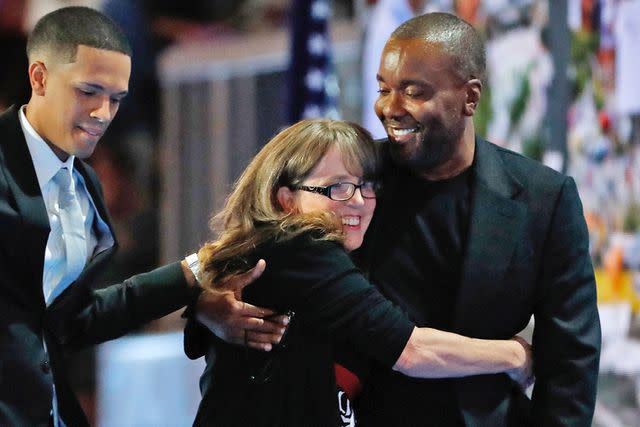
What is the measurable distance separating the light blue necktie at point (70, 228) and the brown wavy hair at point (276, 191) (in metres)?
0.31

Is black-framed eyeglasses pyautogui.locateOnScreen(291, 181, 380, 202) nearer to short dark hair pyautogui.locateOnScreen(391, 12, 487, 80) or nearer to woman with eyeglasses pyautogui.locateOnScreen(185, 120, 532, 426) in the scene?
woman with eyeglasses pyautogui.locateOnScreen(185, 120, 532, 426)

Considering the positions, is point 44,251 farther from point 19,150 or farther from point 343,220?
point 343,220

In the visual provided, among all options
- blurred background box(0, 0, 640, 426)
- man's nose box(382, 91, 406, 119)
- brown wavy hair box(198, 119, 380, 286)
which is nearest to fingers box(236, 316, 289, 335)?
brown wavy hair box(198, 119, 380, 286)

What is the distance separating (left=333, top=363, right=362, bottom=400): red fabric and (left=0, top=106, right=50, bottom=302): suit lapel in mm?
716

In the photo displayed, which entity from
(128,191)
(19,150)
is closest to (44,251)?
(19,150)

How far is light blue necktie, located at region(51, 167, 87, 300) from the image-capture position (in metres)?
2.36

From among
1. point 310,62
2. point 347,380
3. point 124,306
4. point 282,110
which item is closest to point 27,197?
point 124,306

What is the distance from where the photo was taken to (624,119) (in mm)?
3898

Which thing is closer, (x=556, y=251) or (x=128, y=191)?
(x=556, y=251)

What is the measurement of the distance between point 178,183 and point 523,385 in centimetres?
623

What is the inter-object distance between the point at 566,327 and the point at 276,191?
73 centimetres

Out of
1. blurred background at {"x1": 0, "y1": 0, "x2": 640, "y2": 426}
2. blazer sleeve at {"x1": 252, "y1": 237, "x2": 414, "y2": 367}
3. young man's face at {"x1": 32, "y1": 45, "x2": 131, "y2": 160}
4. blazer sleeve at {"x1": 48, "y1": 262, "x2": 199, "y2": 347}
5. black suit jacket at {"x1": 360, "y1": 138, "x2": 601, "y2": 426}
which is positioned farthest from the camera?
blurred background at {"x1": 0, "y1": 0, "x2": 640, "y2": 426}

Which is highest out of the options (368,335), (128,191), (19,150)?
(19,150)

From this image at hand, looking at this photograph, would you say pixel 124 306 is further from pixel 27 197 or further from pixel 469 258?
pixel 469 258
